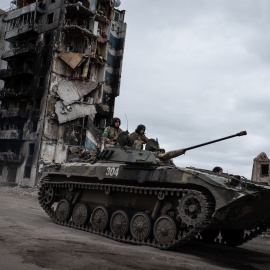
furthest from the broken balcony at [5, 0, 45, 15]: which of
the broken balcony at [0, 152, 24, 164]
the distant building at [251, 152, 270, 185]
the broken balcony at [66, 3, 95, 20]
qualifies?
the distant building at [251, 152, 270, 185]

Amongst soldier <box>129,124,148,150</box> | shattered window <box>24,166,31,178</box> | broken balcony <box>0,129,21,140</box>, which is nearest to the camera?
soldier <box>129,124,148,150</box>

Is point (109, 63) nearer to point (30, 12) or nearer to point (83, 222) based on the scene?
point (30, 12)

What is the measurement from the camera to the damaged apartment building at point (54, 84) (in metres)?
38.7

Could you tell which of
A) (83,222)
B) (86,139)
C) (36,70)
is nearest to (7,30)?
(36,70)

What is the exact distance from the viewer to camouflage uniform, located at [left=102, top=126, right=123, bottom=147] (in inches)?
481

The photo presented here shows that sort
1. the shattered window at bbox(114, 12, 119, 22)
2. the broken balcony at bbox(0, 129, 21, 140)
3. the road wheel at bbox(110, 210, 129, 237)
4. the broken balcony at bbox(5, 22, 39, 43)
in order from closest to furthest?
the road wheel at bbox(110, 210, 129, 237)
the broken balcony at bbox(0, 129, 21, 140)
the broken balcony at bbox(5, 22, 39, 43)
the shattered window at bbox(114, 12, 119, 22)

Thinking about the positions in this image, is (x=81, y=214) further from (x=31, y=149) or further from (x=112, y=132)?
(x=31, y=149)

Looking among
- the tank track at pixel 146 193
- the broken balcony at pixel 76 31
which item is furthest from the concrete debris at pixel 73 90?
the tank track at pixel 146 193

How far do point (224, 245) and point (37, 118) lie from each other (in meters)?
31.0

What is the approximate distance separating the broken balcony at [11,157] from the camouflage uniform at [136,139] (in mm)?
30123

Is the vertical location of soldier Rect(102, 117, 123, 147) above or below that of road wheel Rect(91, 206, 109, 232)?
above

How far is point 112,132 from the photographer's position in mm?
12516

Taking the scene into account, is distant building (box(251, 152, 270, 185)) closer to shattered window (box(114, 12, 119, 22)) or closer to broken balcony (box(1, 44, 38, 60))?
broken balcony (box(1, 44, 38, 60))

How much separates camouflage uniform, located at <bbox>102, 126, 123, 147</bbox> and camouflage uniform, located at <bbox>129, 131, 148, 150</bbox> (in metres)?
0.81
